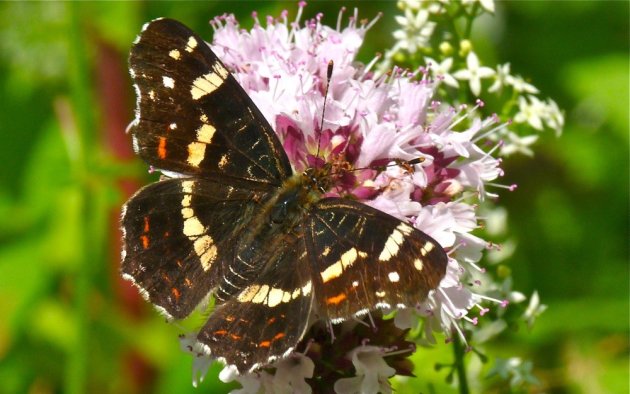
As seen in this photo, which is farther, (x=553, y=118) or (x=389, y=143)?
(x=553, y=118)

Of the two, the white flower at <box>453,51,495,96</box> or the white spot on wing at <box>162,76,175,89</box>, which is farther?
the white flower at <box>453,51,495,96</box>

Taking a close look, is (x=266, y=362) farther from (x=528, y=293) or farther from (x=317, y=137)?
(x=528, y=293)

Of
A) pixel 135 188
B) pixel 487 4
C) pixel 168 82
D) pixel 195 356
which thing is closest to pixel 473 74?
pixel 487 4

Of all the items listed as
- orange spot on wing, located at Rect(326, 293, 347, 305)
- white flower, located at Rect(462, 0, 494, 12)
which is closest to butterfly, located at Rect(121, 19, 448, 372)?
orange spot on wing, located at Rect(326, 293, 347, 305)

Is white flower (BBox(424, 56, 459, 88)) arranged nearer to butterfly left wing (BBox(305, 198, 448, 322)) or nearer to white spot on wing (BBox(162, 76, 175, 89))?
butterfly left wing (BBox(305, 198, 448, 322))

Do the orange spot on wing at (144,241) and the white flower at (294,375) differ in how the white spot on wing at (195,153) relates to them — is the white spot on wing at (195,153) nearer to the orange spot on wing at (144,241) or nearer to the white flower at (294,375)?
the orange spot on wing at (144,241)

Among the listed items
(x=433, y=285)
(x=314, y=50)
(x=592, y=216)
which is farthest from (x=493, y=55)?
(x=433, y=285)

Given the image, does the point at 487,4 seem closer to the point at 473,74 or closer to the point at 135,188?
the point at 473,74
